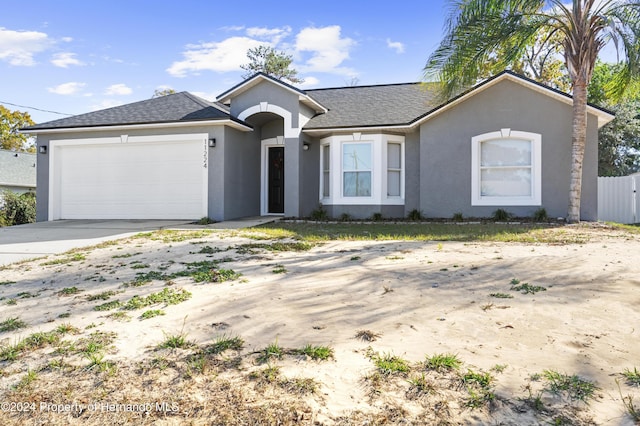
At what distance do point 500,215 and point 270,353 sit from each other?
1077 cm

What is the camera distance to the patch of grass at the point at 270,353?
2879 millimetres

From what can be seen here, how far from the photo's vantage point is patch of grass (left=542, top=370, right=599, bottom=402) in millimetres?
2385

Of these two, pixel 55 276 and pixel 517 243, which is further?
pixel 517 243

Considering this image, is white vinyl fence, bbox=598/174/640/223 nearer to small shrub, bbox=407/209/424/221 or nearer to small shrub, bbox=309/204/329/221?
small shrub, bbox=407/209/424/221

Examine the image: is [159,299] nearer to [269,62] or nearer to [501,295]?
[501,295]

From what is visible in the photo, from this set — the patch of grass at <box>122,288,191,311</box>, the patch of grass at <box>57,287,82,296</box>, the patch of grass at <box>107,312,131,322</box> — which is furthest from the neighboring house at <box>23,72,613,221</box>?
the patch of grass at <box>107,312,131,322</box>

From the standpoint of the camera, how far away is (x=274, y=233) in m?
9.55

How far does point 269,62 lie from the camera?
32500 millimetres

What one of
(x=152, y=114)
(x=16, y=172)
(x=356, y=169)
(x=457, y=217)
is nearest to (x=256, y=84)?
(x=152, y=114)

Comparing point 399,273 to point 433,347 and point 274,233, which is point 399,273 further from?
point 274,233

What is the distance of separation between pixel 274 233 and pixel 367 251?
3261mm

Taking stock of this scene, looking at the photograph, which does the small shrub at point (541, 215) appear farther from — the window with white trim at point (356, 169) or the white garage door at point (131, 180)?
the white garage door at point (131, 180)

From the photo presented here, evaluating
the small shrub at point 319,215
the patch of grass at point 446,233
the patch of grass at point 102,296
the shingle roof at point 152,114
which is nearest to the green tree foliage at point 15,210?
the shingle roof at point 152,114

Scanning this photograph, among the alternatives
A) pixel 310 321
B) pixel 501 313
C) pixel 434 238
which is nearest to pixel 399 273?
pixel 501 313
